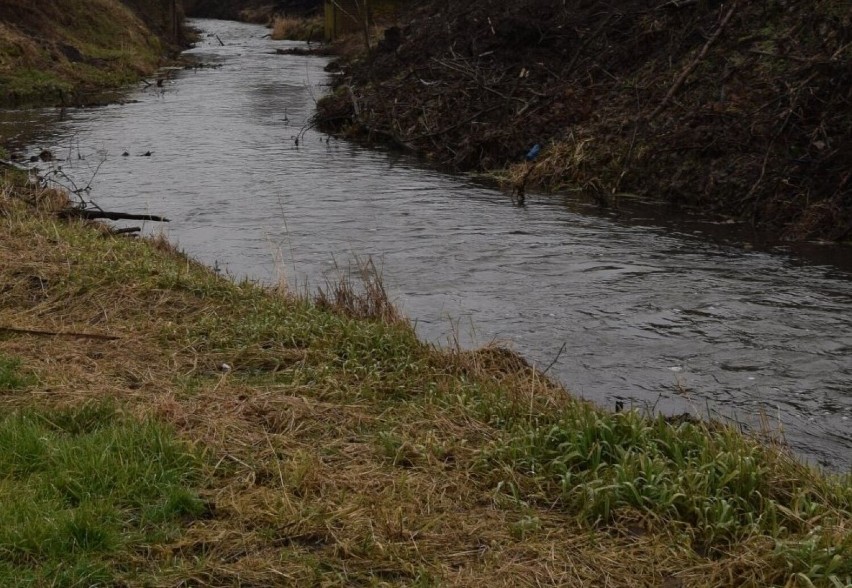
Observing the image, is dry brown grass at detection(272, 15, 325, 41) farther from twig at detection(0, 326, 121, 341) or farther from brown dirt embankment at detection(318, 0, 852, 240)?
twig at detection(0, 326, 121, 341)

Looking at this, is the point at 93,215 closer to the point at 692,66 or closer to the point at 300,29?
the point at 692,66

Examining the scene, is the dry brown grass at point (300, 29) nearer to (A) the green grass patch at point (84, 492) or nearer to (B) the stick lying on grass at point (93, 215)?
(B) the stick lying on grass at point (93, 215)

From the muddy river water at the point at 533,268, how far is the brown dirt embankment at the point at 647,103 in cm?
109

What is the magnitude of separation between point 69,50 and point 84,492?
31.5m

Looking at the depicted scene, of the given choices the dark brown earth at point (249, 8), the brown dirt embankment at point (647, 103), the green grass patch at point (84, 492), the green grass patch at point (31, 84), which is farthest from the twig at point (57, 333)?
the dark brown earth at point (249, 8)

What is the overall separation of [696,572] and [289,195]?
11.6 metres

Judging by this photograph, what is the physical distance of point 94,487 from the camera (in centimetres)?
460

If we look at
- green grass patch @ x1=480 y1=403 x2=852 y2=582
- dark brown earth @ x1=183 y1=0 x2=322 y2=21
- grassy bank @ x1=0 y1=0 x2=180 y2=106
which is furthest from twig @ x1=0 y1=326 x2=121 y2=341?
dark brown earth @ x1=183 y1=0 x2=322 y2=21

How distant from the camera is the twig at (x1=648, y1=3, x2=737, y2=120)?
15219 millimetres

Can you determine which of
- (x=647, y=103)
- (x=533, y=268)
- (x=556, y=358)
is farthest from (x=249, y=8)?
(x=556, y=358)

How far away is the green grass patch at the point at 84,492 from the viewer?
404 cm

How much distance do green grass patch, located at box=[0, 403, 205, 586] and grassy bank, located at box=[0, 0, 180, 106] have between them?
23.0 meters

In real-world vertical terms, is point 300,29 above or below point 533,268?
above

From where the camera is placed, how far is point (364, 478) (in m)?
4.97
